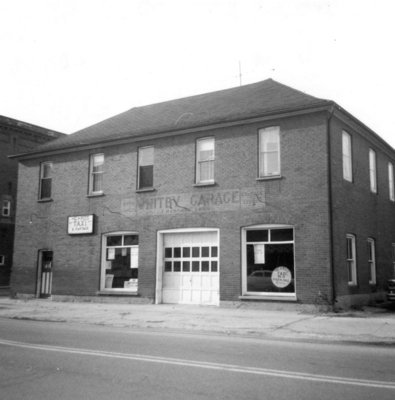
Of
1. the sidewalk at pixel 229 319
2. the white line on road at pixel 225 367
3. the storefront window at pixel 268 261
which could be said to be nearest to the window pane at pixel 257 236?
the storefront window at pixel 268 261

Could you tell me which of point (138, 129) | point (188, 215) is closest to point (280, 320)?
point (188, 215)

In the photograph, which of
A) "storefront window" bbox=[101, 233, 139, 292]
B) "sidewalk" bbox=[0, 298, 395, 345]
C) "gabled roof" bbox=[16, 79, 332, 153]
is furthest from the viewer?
"storefront window" bbox=[101, 233, 139, 292]

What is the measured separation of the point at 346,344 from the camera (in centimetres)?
1041

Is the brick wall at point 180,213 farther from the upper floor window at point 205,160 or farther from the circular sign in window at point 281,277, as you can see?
the circular sign in window at point 281,277

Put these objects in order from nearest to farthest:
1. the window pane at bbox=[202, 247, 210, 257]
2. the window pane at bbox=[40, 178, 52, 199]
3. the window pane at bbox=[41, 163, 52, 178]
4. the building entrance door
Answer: the window pane at bbox=[202, 247, 210, 257], the building entrance door, the window pane at bbox=[40, 178, 52, 199], the window pane at bbox=[41, 163, 52, 178]

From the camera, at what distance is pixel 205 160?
1942 centimetres

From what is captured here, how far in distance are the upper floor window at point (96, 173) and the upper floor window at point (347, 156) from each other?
10.2 m

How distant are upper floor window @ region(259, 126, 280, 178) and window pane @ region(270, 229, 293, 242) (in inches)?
79.8

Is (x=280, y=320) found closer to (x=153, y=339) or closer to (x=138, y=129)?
(x=153, y=339)

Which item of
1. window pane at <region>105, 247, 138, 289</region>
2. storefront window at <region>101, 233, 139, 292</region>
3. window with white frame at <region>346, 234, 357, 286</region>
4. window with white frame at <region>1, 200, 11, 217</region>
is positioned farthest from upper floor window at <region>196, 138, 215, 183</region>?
window with white frame at <region>1, 200, 11, 217</region>

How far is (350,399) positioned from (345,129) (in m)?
14.7

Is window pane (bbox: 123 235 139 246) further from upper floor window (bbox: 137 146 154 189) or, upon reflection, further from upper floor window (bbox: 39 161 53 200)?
upper floor window (bbox: 39 161 53 200)

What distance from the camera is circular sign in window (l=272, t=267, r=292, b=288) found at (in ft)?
56.4

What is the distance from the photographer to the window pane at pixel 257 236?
58.6 ft
